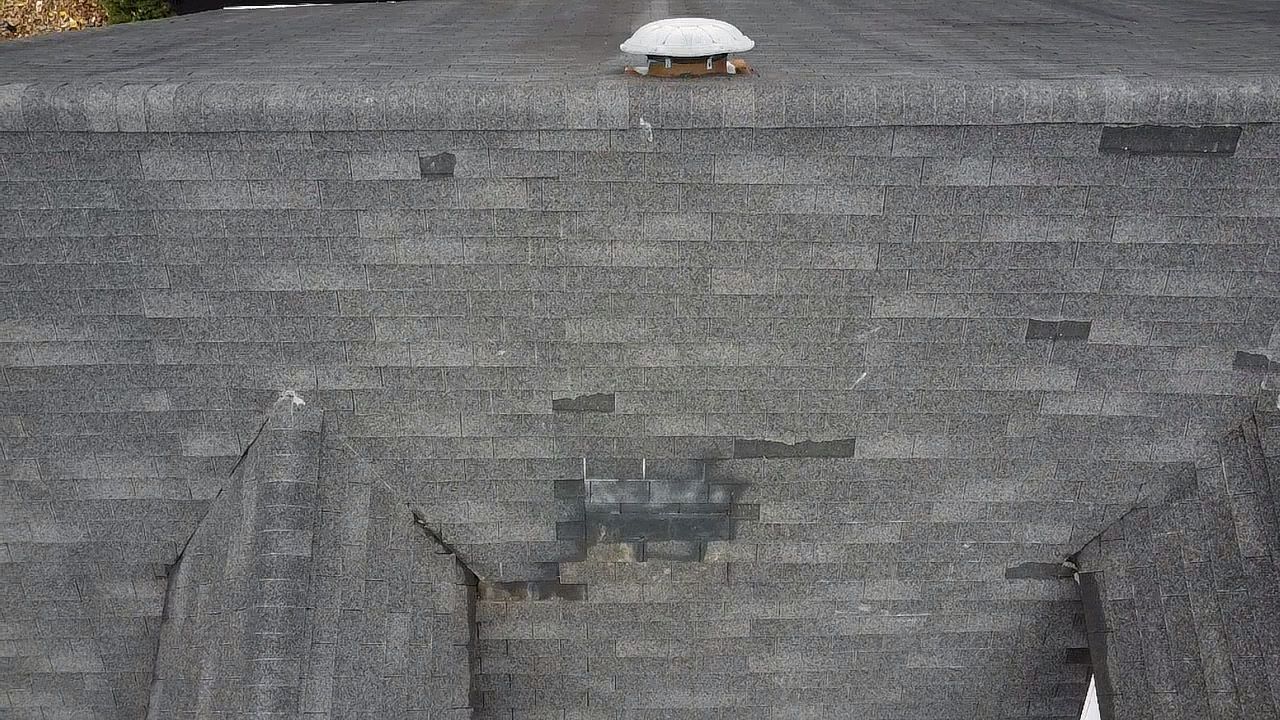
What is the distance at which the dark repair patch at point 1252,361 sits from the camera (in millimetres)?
4289

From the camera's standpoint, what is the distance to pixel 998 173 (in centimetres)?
390

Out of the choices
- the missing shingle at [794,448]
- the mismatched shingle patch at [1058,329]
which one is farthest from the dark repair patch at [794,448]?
the mismatched shingle patch at [1058,329]

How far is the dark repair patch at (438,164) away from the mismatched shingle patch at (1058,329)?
309 centimetres

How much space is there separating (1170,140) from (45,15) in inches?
674

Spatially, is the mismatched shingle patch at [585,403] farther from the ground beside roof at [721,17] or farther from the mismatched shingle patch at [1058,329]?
the mismatched shingle patch at [1058,329]

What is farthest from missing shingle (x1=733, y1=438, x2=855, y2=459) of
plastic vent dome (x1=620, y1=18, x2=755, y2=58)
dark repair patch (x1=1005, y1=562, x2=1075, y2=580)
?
plastic vent dome (x1=620, y1=18, x2=755, y2=58)

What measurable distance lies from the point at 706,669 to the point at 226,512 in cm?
309

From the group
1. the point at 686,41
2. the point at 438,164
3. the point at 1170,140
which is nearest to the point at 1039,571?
the point at 1170,140

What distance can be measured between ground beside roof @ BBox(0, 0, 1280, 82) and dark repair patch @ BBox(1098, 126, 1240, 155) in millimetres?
310

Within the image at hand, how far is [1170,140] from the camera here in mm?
3816

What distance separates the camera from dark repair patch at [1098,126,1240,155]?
379 centimetres

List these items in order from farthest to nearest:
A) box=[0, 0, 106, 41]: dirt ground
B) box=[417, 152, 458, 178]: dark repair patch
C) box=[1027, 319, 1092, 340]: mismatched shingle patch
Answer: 1. box=[0, 0, 106, 41]: dirt ground
2. box=[1027, 319, 1092, 340]: mismatched shingle patch
3. box=[417, 152, 458, 178]: dark repair patch

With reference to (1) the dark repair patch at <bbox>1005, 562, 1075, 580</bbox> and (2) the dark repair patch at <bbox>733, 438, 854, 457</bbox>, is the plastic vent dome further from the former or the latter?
(1) the dark repair patch at <bbox>1005, 562, 1075, 580</bbox>

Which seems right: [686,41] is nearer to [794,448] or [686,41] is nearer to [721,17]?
[794,448]
